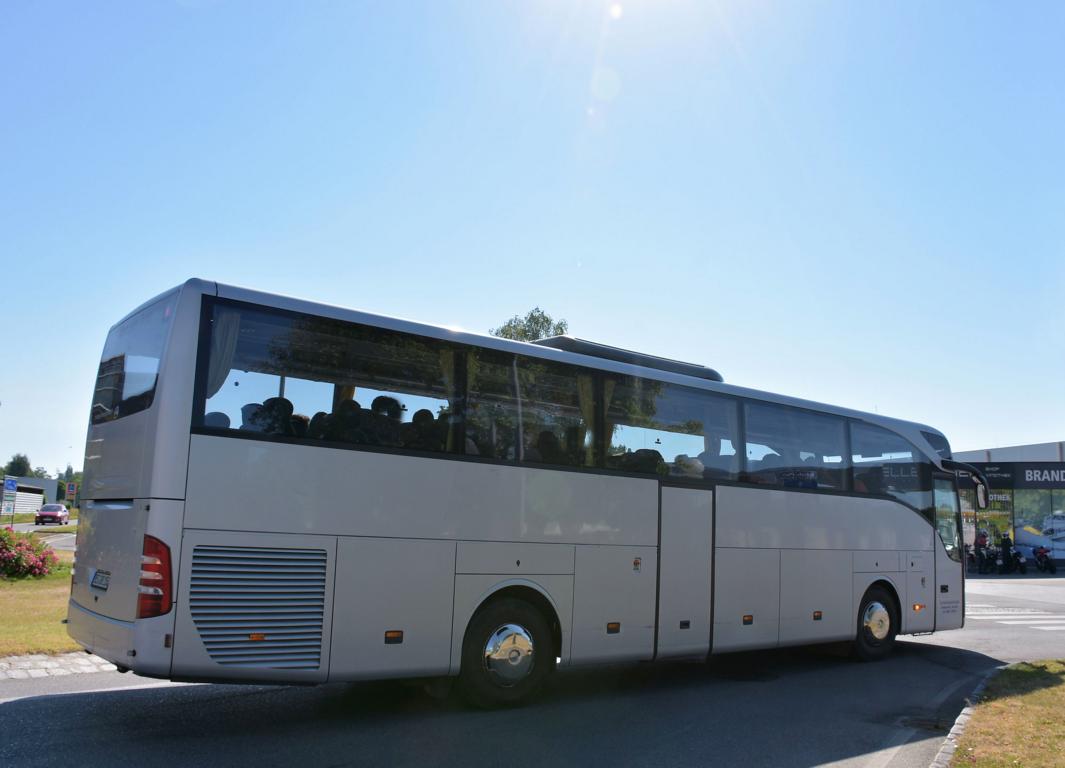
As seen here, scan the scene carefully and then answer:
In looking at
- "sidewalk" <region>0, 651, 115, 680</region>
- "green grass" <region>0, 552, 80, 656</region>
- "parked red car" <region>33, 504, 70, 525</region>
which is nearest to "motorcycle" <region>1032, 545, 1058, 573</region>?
"green grass" <region>0, 552, 80, 656</region>

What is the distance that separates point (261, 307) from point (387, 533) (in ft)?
7.27

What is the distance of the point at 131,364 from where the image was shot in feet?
24.2

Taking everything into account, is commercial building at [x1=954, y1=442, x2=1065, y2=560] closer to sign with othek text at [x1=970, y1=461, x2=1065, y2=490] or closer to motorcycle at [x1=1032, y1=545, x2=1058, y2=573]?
sign with othek text at [x1=970, y1=461, x2=1065, y2=490]

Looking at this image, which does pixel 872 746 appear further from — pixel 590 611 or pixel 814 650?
pixel 814 650

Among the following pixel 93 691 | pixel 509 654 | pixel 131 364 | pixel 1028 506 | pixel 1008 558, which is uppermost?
pixel 131 364

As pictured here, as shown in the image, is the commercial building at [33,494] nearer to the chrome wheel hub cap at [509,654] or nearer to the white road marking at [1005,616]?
the white road marking at [1005,616]

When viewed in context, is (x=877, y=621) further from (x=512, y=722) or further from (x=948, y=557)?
(x=512, y=722)

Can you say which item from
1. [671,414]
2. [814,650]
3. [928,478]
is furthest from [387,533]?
[928,478]

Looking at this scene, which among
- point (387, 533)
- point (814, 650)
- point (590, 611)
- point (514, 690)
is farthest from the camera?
point (814, 650)

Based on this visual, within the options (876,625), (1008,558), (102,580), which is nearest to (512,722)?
(102,580)

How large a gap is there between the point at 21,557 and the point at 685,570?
568 inches

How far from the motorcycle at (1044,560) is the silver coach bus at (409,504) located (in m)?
33.5

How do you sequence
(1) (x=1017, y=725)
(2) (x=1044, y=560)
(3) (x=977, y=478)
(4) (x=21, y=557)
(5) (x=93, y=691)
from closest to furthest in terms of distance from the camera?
(1) (x=1017, y=725) < (5) (x=93, y=691) < (3) (x=977, y=478) < (4) (x=21, y=557) < (2) (x=1044, y=560)

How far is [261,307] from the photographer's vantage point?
7.05 metres
